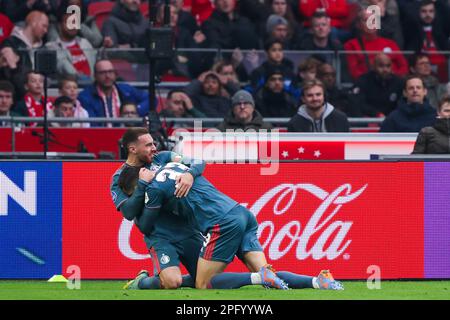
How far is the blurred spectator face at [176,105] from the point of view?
62.3ft

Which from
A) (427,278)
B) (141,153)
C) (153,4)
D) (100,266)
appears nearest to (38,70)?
(153,4)

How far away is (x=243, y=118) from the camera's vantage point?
1714 centimetres

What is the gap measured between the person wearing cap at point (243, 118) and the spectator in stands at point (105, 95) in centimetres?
233

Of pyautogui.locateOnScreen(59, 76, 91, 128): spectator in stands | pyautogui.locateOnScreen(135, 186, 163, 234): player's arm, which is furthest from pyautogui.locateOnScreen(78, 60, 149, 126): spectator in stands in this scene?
pyautogui.locateOnScreen(135, 186, 163, 234): player's arm

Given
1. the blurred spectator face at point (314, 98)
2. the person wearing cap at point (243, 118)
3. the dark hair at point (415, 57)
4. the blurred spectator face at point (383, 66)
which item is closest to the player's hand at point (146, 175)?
the person wearing cap at point (243, 118)

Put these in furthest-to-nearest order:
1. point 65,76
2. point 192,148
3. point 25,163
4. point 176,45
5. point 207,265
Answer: point 176,45
point 65,76
point 192,148
point 25,163
point 207,265

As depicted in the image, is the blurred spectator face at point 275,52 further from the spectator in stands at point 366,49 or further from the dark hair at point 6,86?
the dark hair at point 6,86

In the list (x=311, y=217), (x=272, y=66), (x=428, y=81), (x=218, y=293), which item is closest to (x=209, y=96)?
(x=272, y=66)

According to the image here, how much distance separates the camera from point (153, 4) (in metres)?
17.4

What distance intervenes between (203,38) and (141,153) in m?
8.42

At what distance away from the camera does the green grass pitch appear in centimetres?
1162

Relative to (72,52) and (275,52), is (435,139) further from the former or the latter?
(72,52)

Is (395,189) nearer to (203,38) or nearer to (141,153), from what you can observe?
(141,153)

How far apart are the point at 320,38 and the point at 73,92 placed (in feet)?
13.5
